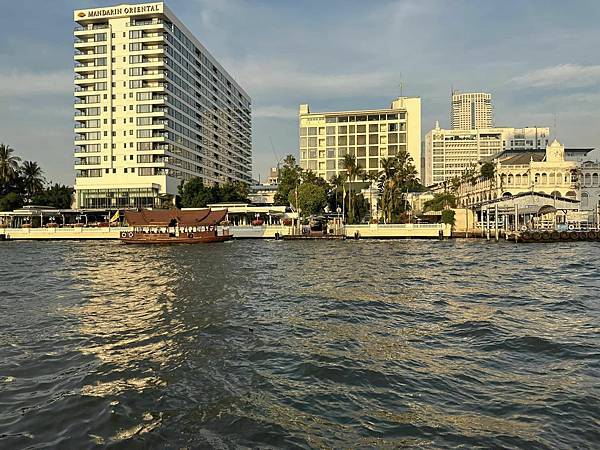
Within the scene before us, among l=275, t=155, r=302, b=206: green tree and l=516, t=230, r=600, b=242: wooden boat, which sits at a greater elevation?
l=275, t=155, r=302, b=206: green tree

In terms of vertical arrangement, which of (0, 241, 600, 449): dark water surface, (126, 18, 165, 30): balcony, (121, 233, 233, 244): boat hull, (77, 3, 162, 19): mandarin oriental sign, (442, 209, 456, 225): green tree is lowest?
(0, 241, 600, 449): dark water surface

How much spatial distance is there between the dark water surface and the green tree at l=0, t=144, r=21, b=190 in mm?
98720

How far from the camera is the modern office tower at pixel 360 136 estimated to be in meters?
164

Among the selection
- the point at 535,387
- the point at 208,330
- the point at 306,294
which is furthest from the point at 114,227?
the point at 535,387

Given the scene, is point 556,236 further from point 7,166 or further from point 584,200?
point 7,166

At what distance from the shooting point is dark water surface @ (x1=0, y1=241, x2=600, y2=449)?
821 centimetres

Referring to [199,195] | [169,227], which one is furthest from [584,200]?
[169,227]

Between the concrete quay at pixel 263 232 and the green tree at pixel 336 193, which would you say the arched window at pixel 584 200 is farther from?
the green tree at pixel 336 193

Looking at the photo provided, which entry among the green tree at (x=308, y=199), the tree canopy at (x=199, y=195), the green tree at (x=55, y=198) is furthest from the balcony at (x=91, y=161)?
the green tree at (x=308, y=199)

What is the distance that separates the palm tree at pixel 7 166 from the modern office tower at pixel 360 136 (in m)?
90.8

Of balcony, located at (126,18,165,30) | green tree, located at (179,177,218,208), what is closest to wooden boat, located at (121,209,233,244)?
green tree, located at (179,177,218,208)

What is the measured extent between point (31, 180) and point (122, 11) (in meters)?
42.1

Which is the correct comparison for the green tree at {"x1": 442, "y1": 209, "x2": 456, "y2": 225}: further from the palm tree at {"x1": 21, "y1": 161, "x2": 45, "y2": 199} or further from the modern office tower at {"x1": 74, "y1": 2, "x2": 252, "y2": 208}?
the palm tree at {"x1": 21, "y1": 161, "x2": 45, "y2": 199}

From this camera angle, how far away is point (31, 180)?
114 meters
